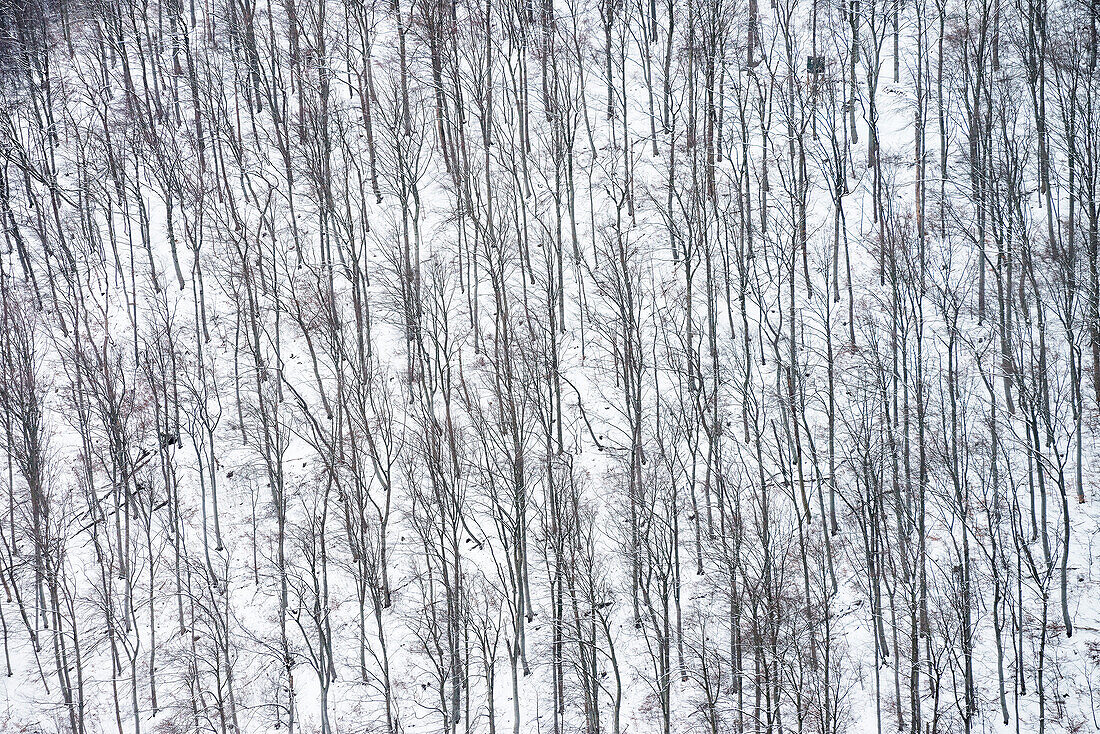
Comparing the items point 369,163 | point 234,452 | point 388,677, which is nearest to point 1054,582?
point 388,677

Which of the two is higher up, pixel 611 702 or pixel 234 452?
pixel 234 452

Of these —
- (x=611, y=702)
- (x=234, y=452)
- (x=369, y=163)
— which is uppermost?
(x=369, y=163)

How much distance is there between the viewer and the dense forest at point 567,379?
26.8m

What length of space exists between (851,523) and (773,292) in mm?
8535

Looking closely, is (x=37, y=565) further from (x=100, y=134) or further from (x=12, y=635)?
(x=100, y=134)

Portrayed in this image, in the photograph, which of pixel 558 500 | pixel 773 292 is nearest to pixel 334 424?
pixel 558 500

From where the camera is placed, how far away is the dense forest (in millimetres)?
26797

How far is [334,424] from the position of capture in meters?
31.1

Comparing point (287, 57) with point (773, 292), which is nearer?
point (773, 292)

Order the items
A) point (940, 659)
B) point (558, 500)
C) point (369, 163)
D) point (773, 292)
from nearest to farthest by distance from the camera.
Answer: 1. point (940, 659)
2. point (558, 500)
3. point (773, 292)
4. point (369, 163)

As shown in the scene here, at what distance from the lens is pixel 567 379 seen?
3147 cm

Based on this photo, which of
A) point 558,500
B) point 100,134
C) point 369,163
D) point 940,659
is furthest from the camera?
point 100,134

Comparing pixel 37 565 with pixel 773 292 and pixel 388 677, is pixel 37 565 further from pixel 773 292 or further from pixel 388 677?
pixel 773 292

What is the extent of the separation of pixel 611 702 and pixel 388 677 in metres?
6.13
